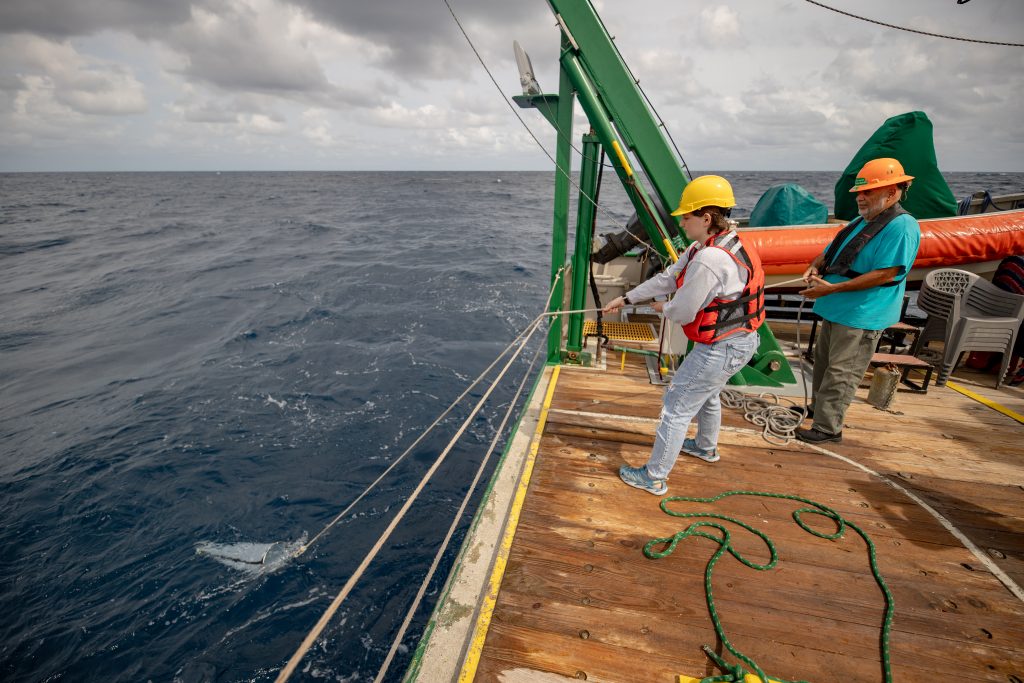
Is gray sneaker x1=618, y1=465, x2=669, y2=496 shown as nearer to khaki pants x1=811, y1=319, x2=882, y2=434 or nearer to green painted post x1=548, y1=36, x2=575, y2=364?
khaki pants x1=811, y1=319, x2=882, y2=434

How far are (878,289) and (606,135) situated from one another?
2772 mm

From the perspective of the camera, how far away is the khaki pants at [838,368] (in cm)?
342

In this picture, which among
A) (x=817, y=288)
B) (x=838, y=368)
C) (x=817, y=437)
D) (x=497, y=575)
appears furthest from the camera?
(x=817, y=437)

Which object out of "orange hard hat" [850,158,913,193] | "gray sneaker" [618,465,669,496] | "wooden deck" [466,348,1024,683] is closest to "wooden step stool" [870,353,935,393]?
"wooden deck" [466,348,1024,683]

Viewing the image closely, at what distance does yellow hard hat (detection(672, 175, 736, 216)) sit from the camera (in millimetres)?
2580

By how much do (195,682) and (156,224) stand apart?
130 feet

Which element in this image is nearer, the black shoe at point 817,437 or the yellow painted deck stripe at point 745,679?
the yellow painted deck stripe at point 745,679

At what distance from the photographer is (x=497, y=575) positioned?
2447 mm

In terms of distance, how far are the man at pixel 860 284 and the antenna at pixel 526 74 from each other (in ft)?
10.6

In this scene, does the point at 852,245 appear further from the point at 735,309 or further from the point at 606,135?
the point at 606,135

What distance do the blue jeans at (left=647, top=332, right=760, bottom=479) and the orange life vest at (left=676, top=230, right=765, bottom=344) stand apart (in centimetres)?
8

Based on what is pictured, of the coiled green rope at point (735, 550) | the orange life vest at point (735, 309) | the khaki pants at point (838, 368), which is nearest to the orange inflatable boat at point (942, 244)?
the khaki pants at point (838, 368)

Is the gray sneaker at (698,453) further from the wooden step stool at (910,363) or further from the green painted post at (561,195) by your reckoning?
the wooden step stool at (910,363)

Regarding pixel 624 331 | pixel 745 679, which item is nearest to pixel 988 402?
pixel 624 331
